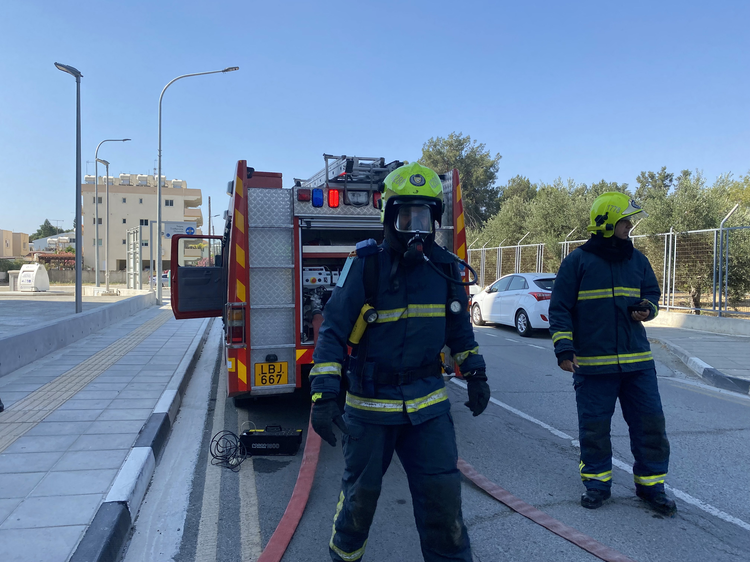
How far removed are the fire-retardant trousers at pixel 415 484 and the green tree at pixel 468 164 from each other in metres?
42.5

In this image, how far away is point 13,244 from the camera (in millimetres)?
103188

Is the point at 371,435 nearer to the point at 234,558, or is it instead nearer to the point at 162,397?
the point at 234,558

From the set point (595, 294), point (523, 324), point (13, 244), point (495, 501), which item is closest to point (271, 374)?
point (495, 501)

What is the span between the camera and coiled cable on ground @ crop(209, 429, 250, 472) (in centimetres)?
451

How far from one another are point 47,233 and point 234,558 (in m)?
149

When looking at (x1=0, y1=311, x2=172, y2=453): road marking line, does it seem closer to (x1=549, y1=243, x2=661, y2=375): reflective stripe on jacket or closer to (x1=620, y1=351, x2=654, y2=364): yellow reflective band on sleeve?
(x1=549, y1=243, x2=661, y2=375): reflective stripe on jacket

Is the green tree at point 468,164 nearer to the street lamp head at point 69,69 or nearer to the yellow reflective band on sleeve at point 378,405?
the street lamp head at point 69,69

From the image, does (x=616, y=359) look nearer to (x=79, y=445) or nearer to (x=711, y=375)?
(x=79, y=445)

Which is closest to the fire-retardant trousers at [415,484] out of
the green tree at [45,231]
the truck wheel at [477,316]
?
the truck wheel at [477,316]

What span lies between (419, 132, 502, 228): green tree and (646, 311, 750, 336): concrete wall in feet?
99.7

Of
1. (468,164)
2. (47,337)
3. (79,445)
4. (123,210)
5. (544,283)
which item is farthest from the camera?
(123,210)

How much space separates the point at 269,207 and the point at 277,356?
1.39 meters

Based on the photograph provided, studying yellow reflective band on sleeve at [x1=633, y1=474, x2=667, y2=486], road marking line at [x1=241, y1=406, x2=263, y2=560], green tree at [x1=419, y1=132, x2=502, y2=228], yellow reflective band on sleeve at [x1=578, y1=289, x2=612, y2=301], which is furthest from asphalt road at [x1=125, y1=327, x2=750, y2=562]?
green tree at [x1=419, y1=132, x2=502, y2=228]

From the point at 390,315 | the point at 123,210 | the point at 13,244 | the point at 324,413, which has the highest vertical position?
the point at 123,210
